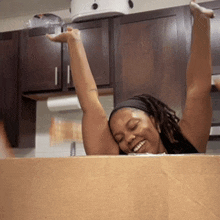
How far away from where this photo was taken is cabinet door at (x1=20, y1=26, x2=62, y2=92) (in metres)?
2.16

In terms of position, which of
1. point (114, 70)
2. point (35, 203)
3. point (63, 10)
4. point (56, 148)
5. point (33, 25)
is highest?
point (63, 10)

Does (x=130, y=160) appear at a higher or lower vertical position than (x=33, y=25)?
lower

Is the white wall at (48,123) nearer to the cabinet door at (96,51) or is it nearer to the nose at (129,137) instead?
the cabinet door at (96,51)

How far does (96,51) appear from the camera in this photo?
6.80 ft

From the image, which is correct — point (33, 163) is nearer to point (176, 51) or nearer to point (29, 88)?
point (176, 51)

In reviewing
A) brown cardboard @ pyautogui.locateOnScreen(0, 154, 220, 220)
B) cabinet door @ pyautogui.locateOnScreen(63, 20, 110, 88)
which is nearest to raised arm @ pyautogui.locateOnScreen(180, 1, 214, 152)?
brown cardboard @ pyautogui.locateOnScreen(0, 154, 220, 220)

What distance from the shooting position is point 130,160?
221mm

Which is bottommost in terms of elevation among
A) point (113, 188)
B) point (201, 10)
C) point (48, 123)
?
point (48, 123)

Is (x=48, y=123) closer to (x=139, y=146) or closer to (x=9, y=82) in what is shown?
(x=9, y=82)

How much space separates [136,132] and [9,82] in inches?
66.3

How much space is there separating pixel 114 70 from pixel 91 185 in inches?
72.1

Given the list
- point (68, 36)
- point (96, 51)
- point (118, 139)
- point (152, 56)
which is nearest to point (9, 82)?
point (96, 51)

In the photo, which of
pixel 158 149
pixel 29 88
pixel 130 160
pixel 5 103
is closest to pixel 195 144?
pixel 158 149

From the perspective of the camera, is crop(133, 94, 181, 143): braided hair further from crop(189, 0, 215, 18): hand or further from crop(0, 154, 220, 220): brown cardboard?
crop(0, 154, 220, 220): brown cardboard
